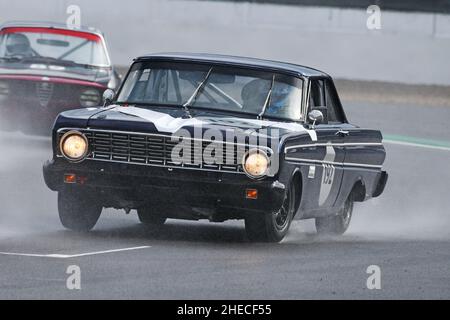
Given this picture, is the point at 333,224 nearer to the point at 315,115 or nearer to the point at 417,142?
the point at 315,115

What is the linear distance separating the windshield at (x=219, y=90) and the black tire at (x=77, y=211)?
0.92m

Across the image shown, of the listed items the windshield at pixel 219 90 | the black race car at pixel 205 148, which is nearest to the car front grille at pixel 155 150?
the black race car at pixel 205 148

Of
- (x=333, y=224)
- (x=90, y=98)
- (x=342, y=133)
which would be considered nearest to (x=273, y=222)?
(x=342, y=133)

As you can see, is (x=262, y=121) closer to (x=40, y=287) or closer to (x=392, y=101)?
(x=40, y=287)

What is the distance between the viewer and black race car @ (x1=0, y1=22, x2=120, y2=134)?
61.8ft

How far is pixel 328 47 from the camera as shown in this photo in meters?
31.3

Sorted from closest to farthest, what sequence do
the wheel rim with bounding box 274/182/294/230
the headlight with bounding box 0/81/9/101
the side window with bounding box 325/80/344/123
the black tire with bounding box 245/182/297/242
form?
the black tire with bounding box 245/182/297/242 → the wheel rim with bounding box 274/182/294/230 → the side window with bounding box 325/80/344/123 → the headlight with bounding box 0/81/9/101

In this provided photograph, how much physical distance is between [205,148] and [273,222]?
2.51 ft

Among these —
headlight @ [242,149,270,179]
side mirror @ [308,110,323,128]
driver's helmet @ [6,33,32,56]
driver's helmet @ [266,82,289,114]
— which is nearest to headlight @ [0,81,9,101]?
driver's helmet @ [6,33,32,56]

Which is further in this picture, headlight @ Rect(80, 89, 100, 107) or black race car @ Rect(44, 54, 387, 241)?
headlight @ Rect(80, 89, 100, 107)

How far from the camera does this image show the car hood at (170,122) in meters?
10.6

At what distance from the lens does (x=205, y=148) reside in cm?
1054

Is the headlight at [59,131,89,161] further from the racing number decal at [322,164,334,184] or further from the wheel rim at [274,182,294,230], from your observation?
the racing number decal at [322,164,334,184]

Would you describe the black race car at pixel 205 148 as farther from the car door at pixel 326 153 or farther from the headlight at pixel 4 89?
the headlight at pixel 4 89
